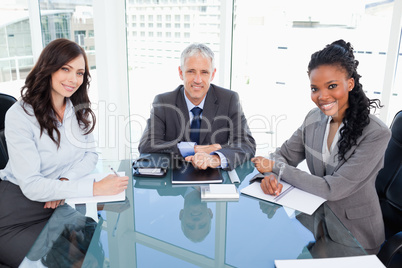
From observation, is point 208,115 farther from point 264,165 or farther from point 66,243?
point 66,243

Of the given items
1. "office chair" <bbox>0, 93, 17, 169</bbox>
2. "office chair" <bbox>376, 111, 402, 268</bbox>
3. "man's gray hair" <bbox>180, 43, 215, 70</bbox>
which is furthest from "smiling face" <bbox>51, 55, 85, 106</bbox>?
"office chair" <bbox>376, 111, 402, 268</bbox>

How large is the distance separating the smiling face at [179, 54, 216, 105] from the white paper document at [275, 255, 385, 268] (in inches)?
50.9

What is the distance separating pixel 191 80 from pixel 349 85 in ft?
3.06

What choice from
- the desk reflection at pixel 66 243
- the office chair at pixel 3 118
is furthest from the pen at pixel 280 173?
the office chair at pixel 3 118

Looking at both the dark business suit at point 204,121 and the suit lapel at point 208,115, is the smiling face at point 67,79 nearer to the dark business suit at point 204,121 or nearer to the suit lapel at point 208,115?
the dark business suit at point 204,121

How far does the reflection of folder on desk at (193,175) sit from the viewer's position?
162cm

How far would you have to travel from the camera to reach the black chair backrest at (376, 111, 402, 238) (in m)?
1.64

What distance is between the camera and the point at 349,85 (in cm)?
156

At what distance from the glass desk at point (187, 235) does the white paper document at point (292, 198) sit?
0.11 feet

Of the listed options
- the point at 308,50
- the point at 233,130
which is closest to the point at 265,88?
the point at 308,50

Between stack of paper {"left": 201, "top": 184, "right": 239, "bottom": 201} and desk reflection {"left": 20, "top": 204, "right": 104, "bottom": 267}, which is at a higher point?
stack of paper {"left": 201, "top": 184, "right": 239, "bottom": 201}

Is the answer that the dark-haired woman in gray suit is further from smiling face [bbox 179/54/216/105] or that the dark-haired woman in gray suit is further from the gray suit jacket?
smiling face [bbox 179/54/216/105]

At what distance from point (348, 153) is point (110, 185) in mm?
1101

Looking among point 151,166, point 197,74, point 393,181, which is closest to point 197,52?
point 197,74
